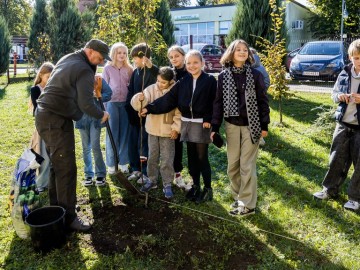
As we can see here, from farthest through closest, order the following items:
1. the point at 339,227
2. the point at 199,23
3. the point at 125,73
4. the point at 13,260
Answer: the point at 199,23 < the point at 125,73 < the point at 339,227 < the point at 13,260

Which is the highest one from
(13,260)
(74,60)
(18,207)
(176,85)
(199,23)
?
(199,23)

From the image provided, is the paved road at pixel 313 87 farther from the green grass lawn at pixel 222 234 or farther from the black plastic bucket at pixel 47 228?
the black plastic bucket at pixel 47 228

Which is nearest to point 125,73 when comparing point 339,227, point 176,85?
point 176,85

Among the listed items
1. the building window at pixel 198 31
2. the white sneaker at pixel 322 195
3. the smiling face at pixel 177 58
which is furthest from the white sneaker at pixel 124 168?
the building window at pixel 198 31

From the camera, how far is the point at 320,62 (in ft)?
41.2

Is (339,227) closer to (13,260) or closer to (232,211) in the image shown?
(232,211)

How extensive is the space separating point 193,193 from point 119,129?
151cm

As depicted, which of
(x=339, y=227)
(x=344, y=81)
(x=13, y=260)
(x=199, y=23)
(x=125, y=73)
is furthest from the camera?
(x=199, y=23)

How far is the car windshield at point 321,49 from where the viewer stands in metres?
13.1

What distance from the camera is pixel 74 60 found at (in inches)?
134

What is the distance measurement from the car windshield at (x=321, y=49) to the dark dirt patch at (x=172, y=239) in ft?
36.7

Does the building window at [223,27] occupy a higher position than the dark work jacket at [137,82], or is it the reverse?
the building window at [223,27]

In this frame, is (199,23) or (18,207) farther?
(199,23)

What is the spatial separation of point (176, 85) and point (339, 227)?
7.78ft
